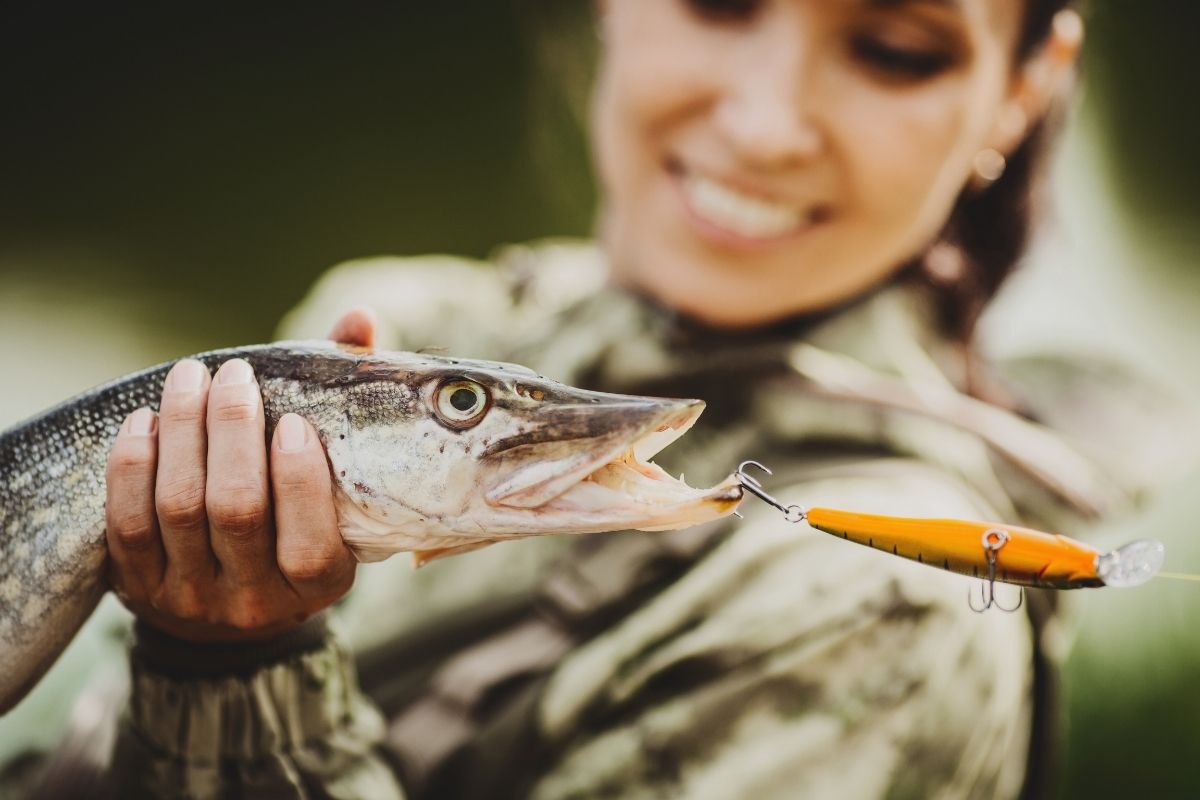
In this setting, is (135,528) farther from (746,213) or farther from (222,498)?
(746,213)

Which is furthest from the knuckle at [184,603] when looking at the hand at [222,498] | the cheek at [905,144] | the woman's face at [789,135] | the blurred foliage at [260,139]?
the blurred foliage at [260,139]

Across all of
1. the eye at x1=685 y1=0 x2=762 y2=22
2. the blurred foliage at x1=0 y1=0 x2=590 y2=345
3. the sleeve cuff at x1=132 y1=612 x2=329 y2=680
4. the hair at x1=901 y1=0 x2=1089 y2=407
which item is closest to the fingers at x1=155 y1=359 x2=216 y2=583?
the sleeve cuff at x1=132 y1=612 x2=329 y2=680

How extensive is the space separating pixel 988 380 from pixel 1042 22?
464 mm

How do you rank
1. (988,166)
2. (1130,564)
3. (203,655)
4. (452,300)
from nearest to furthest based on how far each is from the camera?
(1130,564)
(203,655)
(988,166)
(452,300)

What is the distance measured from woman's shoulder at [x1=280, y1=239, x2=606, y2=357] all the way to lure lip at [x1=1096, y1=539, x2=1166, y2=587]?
931 mm

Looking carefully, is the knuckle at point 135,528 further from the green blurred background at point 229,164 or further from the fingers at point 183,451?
the green blurred background at point 229,164

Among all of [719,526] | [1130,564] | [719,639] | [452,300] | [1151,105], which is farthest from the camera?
[1151,105]

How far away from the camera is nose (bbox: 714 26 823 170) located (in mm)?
983

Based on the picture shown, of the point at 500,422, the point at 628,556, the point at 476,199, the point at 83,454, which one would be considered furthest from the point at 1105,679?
the point at 476,199

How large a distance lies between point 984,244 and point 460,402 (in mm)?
950

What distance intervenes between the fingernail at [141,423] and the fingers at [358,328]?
0.55 feet

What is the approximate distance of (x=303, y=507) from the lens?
0.66 meters

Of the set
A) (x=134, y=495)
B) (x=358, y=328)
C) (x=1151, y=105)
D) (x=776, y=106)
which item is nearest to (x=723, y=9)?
(x=776, y=106)

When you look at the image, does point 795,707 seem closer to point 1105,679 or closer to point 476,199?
point 1105,679
